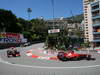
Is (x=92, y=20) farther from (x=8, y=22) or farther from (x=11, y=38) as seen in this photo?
(x=8, y=22)

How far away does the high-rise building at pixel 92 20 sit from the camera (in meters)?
58.5

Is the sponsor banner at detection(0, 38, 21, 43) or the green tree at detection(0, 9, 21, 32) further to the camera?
the green tree at detection(0, 9, 21, 32)

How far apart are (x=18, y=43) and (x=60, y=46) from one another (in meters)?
31.8

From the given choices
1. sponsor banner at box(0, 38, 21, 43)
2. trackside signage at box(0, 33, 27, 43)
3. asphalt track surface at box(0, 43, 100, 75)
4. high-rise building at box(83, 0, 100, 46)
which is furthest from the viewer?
high-rise building at box(83, 0, 100, 46)

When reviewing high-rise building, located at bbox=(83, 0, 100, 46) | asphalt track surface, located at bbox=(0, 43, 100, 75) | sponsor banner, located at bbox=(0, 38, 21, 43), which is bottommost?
asphalt track surface, located at bbox=(0, 43, 100, 75)

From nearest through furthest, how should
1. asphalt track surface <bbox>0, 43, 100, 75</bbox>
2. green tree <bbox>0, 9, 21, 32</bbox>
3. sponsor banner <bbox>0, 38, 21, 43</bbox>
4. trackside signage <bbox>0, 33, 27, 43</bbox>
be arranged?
1. asphalt track surface <bbox>0, 43, 100, 75</bbox>
2. sponsor banner <bbox>0, 38, 21, 43</bbox>
3. trackside signage <bbox>0, 33, 27, 43</bbox>
4. green tree <bbox>0, 9, 21, 32</bbox>

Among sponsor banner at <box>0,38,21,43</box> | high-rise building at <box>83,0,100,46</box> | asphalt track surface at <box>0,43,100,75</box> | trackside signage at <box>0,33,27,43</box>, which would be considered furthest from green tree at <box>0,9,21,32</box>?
asphalt track surface at <box>0,43,100,75</box>

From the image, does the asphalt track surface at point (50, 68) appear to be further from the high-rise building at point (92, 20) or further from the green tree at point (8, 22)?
the green tree at point (8, 22)

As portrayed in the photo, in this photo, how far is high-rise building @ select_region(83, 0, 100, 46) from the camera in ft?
192

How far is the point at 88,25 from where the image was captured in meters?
63.5

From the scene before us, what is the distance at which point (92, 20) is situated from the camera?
61625 millimetres

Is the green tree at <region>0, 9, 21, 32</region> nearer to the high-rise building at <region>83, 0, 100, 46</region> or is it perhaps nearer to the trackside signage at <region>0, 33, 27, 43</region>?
the trackside signage at <region>0, 33, 27, 43</region>

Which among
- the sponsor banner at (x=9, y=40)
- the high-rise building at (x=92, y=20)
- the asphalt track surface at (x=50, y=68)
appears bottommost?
the asphalt track surface at (x=50, y=68)

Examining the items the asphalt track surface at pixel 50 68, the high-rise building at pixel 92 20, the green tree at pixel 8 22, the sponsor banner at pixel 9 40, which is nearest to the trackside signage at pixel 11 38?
the sponsor banner at pixel 9 40
